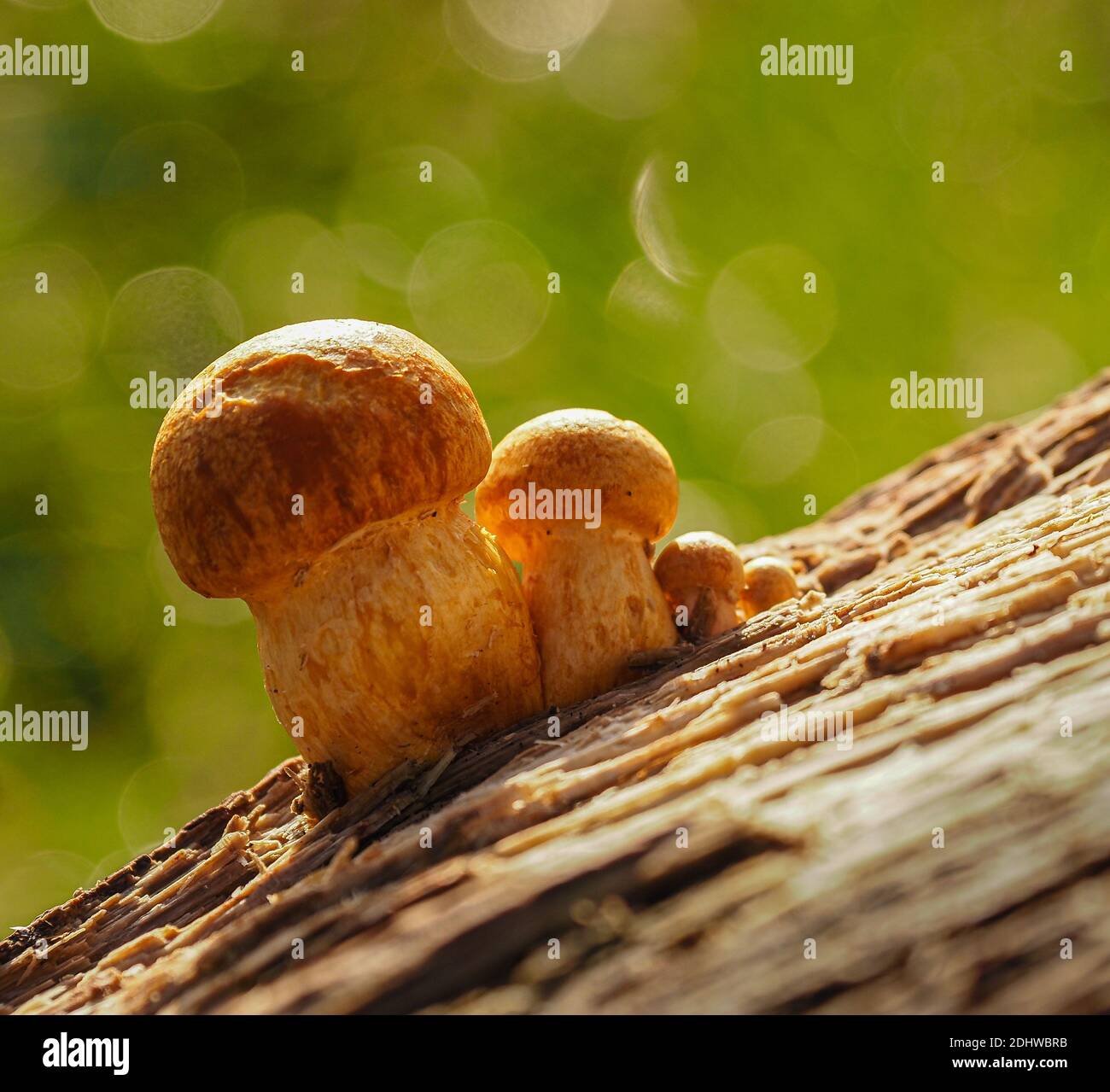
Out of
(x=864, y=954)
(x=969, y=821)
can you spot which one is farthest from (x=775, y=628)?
(x=864, y=954)

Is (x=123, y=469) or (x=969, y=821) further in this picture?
(x=123, y=469)

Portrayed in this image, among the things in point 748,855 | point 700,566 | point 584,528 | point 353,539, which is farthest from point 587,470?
point 748,855

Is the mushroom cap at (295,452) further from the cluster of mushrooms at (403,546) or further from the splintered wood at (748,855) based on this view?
the splintered wood at (748,855)

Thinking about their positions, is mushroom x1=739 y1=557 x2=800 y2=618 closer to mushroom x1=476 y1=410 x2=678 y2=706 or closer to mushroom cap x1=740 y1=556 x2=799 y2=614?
mushroom cap x1=740 y1=556 x2=799 y2=614

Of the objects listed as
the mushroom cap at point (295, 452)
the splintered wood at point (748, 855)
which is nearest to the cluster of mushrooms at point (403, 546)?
the mushroom cap at point (295, 452)

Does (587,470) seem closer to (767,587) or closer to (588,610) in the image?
(588,610)

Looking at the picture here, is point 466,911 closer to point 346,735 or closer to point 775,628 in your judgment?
point 346,735
